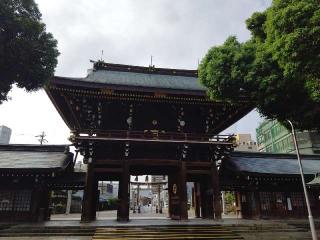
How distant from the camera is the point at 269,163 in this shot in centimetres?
2498

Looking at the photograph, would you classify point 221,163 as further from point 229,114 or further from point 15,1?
point 15,1

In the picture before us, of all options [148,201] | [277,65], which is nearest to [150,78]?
[277,65]

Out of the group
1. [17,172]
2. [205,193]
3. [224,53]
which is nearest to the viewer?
[224,53]

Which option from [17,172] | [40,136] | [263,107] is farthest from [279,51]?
[40,136]

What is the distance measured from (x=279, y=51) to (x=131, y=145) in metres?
11.6

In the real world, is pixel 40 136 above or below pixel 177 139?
above

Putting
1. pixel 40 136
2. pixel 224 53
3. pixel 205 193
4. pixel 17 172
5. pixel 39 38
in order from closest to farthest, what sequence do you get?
pixel 39 38, pixel 224 53, pixel 17 172, pixel 205 193, pixel 40 136

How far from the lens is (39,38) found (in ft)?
36.9

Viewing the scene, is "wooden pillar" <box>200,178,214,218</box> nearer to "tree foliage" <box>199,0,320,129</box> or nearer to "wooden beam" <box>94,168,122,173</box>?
"wooden beam" <box>94,168,122,173</box>

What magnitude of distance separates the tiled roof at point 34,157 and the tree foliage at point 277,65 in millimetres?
12249

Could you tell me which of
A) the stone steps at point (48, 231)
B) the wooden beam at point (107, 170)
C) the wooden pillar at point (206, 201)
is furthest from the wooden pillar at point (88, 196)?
the wooden pillar at point (206, 201)

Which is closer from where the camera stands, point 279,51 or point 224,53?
point 279,51

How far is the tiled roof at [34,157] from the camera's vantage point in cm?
1844

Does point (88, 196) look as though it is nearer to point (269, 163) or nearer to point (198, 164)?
point (198, 164)
